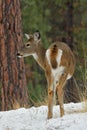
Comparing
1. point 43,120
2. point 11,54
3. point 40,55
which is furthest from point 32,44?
point 11,54

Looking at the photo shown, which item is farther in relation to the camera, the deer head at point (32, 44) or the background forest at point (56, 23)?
the background forest at point (56, 23)

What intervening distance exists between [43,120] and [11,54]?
4253 mm

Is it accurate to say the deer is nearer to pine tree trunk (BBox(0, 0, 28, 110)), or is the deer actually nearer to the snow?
the snow

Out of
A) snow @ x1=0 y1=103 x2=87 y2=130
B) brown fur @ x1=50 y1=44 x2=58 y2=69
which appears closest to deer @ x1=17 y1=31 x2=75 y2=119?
brown fur @ x1=50 y1=44 x2=58 y2=69

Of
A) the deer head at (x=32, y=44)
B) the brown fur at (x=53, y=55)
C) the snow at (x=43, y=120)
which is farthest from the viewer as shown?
the deer head at (x=32, y=44)

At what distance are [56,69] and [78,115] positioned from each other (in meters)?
0.85

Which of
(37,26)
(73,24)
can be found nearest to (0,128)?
(37,26)

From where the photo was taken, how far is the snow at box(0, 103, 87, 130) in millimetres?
8883

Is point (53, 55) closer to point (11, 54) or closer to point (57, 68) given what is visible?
point (57, 68)

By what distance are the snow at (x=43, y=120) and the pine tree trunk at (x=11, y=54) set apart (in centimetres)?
259

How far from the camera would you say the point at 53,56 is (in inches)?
373

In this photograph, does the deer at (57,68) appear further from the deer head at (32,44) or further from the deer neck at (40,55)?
the deer head at (32,44)

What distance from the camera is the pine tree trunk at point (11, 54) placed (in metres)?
13.6

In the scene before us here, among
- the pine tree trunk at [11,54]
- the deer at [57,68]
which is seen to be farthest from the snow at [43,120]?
the pine tree trunk at [11,54]
